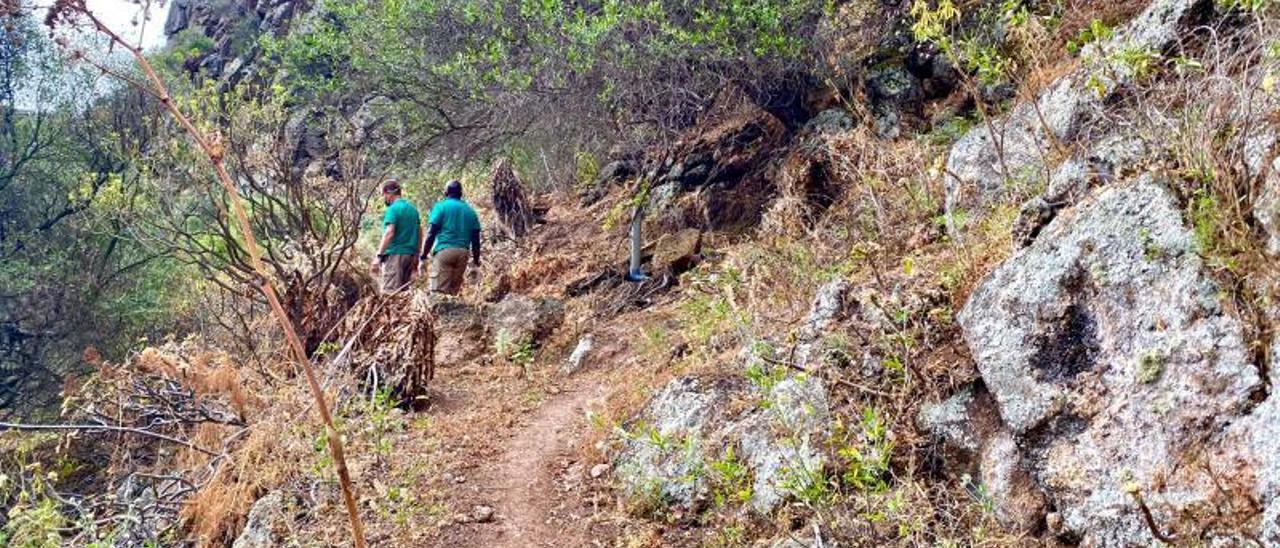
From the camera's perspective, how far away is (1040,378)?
141 inches

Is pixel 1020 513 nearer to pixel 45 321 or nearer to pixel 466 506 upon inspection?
pixel 466 506

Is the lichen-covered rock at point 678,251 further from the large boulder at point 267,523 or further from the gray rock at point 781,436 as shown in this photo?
the large boulder at point 267,523

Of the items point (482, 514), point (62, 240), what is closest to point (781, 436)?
point (482, 514)

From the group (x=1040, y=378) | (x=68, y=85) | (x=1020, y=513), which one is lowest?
(x=1020, y=513)

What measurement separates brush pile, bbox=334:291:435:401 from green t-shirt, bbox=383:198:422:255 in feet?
5.32

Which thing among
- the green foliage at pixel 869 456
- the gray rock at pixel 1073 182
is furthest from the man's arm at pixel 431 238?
the gray rock at pixel 1073 182

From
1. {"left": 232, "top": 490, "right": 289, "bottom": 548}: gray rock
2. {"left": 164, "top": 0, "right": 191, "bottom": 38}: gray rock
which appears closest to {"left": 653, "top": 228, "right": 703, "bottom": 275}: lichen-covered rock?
{"left": 232, "top": 490, "right": 289, "bottom": 548}: gray rock

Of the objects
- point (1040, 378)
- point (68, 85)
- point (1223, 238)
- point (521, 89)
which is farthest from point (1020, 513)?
point (68, 85)

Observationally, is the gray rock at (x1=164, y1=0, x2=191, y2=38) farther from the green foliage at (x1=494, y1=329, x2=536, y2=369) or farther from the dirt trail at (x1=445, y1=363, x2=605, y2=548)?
the dirt trail at (x1=445, y1=363, x2=605, y2=548)

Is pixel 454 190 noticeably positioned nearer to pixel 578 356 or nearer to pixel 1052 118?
pixel 578 356

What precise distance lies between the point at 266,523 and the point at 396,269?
3.99 metres

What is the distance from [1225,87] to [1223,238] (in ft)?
2.41

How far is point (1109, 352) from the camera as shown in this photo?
136 inches

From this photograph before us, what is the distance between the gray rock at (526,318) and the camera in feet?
25.9
